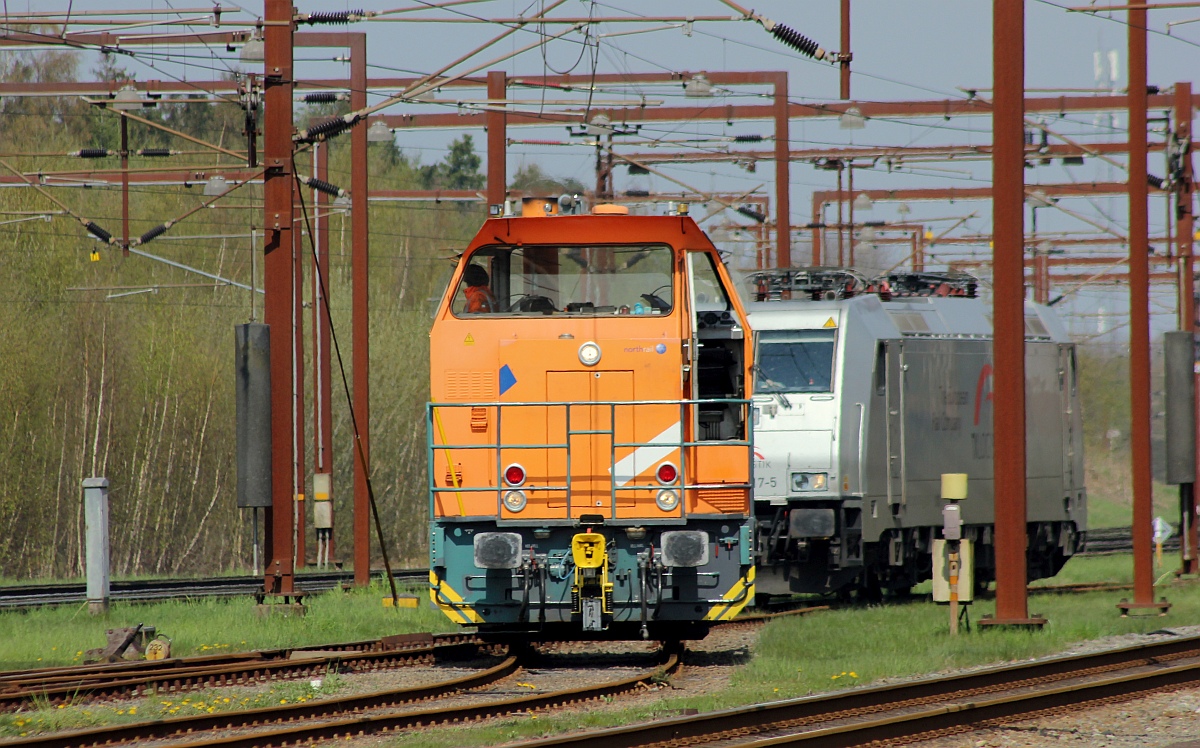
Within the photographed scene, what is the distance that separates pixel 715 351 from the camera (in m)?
13.4

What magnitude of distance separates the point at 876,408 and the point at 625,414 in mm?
6600

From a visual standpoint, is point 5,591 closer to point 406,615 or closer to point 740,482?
point 406,615

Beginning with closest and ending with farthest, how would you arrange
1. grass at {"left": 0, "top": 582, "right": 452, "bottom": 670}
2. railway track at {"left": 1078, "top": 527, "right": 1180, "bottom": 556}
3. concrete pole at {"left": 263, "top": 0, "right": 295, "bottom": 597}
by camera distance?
grass at {"left": 0, "top": 582, "right": 452, "bottom": 670}, concrete pole at {"left": 263, "top": 0, "right": 295, "bottom": 597}, railway track at {"left": 1078, "top": 527, "right": 1180, "bottom": 556}

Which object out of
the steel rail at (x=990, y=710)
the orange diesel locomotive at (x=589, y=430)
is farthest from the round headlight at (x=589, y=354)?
the steel rail at (x=990, y=710)

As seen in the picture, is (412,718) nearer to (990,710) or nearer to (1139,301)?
(990,710)

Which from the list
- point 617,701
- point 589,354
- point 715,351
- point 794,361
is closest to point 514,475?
point 589,354

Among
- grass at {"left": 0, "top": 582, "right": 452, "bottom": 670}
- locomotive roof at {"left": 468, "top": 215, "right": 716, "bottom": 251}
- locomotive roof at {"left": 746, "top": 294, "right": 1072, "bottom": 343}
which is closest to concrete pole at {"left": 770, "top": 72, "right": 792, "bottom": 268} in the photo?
locomotive roof at {"left": 746, "top": 294, "right": 1072, "bottom": 343}

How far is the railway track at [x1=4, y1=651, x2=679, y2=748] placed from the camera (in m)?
9.23

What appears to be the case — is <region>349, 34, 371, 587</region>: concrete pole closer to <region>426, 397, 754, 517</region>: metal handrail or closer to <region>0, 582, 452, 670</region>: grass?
<region>0, 582, 452, 670</region>: grass

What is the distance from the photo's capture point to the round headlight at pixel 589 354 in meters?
13.2

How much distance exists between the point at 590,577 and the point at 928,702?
3.00m

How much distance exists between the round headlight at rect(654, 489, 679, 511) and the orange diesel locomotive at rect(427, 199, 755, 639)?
0.05ft

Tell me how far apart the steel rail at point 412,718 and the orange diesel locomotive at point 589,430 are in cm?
78

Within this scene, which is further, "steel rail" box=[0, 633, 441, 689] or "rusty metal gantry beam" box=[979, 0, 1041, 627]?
"rusty metal gantry beam" box=[979, 0, 1041, 627]
